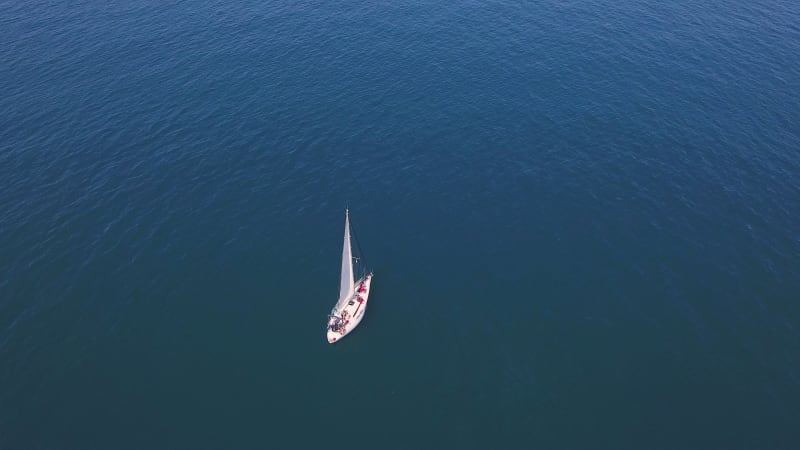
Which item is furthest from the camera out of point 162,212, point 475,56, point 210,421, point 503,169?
point 475,56

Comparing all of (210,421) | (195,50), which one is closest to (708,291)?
(210,421)

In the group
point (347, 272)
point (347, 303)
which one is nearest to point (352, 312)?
point (347, 303)

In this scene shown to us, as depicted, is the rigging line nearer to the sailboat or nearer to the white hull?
the white hull

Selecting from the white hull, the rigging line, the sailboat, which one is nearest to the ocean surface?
the rigging line

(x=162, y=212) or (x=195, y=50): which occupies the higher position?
(x=195, y=50)

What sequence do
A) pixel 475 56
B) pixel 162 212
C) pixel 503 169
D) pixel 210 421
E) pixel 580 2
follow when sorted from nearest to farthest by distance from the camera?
pixel 210 421
pixel 162 212
pixel 503 169
pixel 475 56
pixel 580 2

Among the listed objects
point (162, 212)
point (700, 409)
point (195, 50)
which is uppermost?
point (195, 50)

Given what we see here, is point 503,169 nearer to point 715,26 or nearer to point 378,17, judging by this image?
point 378,17
